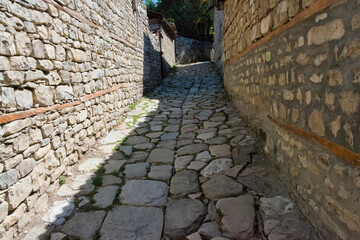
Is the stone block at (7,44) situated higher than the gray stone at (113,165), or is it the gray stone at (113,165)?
the stone block at (7,44)

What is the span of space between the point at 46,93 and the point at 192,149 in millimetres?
2161

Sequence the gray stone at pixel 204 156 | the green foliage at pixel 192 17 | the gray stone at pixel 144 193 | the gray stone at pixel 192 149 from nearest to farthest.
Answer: the gray stone at pixel 144 193 → the gray stone at pixel 204 156 → the gray stone at pixel 192 149 → the green foliage at pixel 192 17

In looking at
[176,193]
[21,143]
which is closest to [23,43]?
[21,143]

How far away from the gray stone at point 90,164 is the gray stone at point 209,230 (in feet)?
6.09

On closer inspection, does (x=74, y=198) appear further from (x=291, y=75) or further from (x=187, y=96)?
(x=187, y=96)

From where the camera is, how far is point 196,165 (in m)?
3.02

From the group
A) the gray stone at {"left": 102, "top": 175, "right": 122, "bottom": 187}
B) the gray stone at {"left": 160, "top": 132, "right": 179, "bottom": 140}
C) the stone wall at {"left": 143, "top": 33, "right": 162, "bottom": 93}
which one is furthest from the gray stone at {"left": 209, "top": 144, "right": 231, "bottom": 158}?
the stone wall at {"left": 143, "top": 33, "right": 162, "bottom": 93}

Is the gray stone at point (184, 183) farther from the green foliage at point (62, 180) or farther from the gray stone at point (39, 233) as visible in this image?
the green foliage at point (62, 180)

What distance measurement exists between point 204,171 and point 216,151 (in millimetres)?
583

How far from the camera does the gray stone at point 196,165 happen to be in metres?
2.94

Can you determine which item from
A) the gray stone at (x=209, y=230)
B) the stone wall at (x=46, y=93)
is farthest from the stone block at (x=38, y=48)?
the gray stone at (x=209, y=230)

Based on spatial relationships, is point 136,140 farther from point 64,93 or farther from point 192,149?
point 64,93

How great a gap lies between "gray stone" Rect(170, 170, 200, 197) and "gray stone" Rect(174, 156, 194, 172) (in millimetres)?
117

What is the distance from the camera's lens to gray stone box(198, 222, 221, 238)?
6.04 ft
